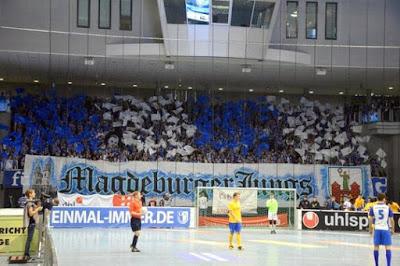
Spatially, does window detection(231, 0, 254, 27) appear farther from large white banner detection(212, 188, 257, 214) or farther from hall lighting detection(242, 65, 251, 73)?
large white banner detection(212, 188, 257, 214)

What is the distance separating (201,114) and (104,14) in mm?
10656

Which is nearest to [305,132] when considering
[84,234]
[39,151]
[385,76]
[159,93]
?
[385,76]

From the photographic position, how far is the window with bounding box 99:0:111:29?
127 ft

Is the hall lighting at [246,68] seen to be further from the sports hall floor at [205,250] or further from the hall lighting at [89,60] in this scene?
the sports hall floor at [205,250]

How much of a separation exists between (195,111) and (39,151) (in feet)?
36.2

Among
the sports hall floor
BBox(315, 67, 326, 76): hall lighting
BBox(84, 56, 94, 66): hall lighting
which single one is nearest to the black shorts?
the sports hall floor

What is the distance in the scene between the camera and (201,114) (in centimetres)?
4612

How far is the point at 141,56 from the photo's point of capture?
122 ft

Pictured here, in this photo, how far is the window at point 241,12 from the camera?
3628 cm

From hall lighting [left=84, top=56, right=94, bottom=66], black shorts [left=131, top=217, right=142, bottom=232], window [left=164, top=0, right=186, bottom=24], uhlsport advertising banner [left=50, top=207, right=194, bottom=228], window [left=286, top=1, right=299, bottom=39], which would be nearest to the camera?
black shorts [left=131, top=217, right=142, bottom=232]

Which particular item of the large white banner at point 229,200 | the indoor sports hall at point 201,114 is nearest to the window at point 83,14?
the indoor sports hall at point 201,114

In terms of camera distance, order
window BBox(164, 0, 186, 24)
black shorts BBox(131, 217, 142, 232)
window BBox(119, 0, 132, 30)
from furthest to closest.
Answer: window BBox(119, 0, 132, 30), window BBox(164, 0, 186, 24), black shorts BBox(131, 217, 142, 232)

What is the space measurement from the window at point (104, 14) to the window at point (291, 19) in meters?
10.5

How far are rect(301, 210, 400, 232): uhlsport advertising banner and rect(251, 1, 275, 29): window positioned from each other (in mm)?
10643
